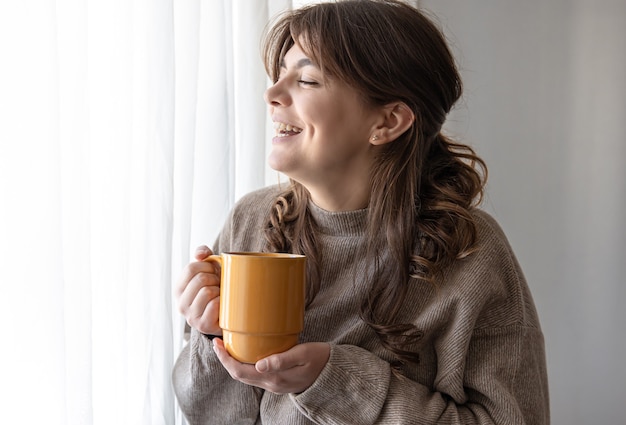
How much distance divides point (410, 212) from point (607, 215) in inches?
51.8

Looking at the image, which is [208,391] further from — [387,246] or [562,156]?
[562,156]

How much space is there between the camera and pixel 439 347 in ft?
3.51

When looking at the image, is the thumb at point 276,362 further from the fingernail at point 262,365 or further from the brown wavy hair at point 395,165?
the brown wavy hair at point 395,165

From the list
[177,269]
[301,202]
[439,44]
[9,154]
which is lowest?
[177,269]

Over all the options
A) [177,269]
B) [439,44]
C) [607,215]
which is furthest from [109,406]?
[607,215]

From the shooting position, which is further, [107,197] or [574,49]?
[574,49]

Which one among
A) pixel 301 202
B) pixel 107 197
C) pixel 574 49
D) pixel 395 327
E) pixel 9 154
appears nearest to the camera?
pixel 9 154

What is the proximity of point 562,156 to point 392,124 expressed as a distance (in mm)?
1185

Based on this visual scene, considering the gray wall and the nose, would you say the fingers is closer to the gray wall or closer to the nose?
the nose

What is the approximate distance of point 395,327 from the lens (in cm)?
105

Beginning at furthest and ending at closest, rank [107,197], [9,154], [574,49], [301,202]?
[574,49] → [301,202] → [107,197] → [9,154]

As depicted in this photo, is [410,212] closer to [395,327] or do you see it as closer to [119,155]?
[395,327]

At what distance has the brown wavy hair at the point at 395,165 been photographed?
106 centimetres

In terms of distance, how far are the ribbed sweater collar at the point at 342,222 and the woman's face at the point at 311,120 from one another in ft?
0.24
